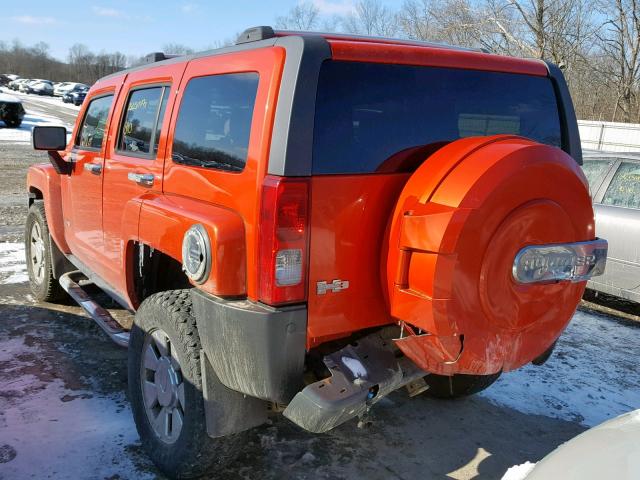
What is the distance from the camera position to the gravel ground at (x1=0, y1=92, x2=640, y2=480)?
9.89 feet

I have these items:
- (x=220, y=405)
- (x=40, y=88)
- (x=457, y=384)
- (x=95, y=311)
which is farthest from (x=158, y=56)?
(x=40, y=88)

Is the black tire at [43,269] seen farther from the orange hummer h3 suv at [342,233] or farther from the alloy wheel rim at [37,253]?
the orange hummer h3 suv at [342,233]

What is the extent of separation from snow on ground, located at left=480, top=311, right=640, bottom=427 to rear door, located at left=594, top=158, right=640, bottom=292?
2.00 ft

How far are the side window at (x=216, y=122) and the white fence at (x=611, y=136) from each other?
20207mm

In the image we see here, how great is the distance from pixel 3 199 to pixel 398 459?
30.8ft

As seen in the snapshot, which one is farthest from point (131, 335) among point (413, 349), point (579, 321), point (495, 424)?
point (579, 321)

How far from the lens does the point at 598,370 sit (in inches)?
175

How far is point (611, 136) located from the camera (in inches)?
832

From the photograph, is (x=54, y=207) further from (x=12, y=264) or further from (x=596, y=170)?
(x=596, y=170)

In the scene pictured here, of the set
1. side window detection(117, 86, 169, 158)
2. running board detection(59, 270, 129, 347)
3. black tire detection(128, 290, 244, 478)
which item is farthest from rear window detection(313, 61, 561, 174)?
running board detection(59, 270, 129, 347)

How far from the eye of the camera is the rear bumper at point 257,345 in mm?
2266

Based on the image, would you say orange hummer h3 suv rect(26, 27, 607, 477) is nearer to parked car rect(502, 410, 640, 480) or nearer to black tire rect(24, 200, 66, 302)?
parked car rect(502, 410, 640, 480)

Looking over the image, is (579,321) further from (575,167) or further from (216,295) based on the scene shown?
(216,295)

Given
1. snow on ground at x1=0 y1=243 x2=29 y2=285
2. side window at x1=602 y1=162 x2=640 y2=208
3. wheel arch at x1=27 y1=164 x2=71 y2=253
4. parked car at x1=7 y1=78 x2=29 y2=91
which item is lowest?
snow on ground at x1=0 y1=243 x2=29 y2=285
